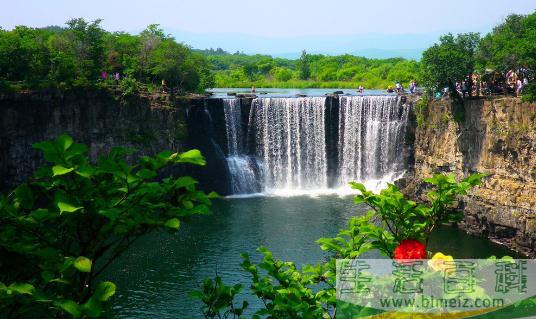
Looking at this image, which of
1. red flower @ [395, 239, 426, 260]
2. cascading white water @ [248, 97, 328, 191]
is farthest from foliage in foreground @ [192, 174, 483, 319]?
cascading white water @ [248, 97, 328, 191]

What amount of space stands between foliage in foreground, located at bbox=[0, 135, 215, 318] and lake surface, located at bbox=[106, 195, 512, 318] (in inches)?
514

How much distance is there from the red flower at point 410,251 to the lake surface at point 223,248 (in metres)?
12.9

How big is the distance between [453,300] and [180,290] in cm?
1515

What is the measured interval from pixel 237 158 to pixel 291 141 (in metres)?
2.95

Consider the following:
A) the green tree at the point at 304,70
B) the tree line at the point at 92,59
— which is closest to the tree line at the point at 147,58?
the tree line at the point at 92,59

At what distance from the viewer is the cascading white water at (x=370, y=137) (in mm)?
30922

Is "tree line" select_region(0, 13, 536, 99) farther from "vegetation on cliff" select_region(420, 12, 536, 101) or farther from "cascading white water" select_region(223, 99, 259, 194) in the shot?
"cascading white water" select_region(223, 99, 259, 194)

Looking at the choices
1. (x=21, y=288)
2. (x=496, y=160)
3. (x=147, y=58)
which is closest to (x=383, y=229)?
(x=21, y=288)

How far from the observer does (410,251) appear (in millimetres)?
3861

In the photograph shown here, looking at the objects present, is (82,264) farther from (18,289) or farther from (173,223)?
(173,223)

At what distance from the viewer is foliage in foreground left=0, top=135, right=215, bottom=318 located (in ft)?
9.93

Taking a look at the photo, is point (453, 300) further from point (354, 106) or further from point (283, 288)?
point (354, 106)

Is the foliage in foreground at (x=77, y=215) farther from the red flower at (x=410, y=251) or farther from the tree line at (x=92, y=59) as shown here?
the tree line at (x=92, y=59)

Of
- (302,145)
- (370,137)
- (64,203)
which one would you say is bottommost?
(302,145)
